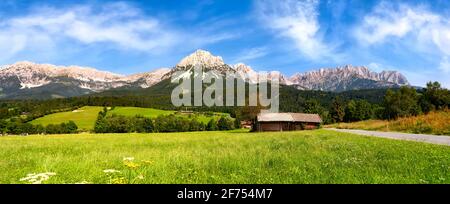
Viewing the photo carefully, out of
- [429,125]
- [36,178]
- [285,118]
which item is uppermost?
[36,178]

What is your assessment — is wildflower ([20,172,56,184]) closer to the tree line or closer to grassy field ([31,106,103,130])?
the tree line

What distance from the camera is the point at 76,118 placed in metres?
156

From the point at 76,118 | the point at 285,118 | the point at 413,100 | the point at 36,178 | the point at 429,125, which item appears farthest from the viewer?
the point at 76,118

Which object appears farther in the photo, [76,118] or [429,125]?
[76,118]

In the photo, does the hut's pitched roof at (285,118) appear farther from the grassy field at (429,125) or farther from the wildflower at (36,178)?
the wildflower at (36,178)

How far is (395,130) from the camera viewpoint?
38188mm

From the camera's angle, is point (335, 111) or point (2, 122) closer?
point (2, 122)

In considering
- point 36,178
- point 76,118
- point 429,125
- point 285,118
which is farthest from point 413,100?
point 76,118

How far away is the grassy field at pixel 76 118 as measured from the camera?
461ft

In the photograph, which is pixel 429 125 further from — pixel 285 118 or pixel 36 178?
pixel 285 118
